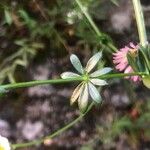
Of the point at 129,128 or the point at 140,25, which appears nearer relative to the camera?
the point at 140,25

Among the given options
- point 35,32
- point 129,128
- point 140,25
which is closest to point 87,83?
point 140,25

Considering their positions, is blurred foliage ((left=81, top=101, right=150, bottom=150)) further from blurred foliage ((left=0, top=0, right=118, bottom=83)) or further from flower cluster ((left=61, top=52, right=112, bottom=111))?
flower cluster ((left=61, top=52, right=112, bottom=111))

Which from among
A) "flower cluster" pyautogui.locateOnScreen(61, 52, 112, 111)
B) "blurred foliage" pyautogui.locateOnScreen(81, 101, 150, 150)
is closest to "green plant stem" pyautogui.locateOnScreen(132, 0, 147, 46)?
"flower cluster" pyautogui.locateOnScreen(61, 52, 112, 111)

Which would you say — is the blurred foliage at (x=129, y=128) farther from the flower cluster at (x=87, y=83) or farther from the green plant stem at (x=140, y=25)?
the flower cluster at (x=87, y=83)

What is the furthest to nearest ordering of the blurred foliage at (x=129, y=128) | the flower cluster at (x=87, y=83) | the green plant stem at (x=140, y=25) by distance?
the blurred foliage at (x=129, y=128) < the green plant stem at (x=140, y=25) < the flower cluster at (x=87, y=83)

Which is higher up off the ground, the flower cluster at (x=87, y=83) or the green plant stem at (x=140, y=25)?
the green plant stem at (x=140, y=25)

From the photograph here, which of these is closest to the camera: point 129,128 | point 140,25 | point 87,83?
point 87,83

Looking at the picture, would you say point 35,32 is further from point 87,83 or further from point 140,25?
point 87,83

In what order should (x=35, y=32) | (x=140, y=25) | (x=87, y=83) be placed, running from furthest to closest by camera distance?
1. (x=35, y=32)
2. (x=140, y=25)
3. (x=87, y=83)

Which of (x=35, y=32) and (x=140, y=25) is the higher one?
(x=35, y=32)

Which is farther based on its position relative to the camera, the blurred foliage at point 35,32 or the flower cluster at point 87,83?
the blurred foliage at point 35,32

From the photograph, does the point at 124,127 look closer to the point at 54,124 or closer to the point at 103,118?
the point at 103,118

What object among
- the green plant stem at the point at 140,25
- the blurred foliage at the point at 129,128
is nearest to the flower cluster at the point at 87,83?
the green plant stem at the point at 140,25

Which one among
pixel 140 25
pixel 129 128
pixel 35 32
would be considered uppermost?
pixel 35 32
